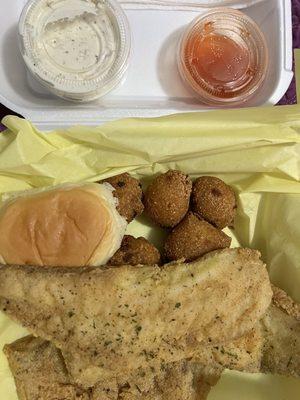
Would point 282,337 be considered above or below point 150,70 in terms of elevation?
below

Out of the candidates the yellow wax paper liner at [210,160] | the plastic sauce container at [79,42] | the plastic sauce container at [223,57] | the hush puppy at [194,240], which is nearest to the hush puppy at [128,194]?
the yellow wax paper liner at [210,160]

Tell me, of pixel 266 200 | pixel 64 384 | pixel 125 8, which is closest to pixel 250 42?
pixel 125 8

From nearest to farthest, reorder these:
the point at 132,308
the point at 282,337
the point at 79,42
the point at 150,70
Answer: the point at 132,308
the point at 282,337
the point at 79,42
the point at 150,70

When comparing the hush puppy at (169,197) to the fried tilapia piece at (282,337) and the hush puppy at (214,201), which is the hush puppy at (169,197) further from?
the fried tilapia piece at (282,337)

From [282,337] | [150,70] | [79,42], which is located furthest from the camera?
[150,70]

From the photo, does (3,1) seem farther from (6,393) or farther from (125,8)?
(6,393)

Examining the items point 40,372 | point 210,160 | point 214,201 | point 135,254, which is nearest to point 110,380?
point 40,372

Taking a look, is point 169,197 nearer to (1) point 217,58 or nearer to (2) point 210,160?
(2) point 210,160

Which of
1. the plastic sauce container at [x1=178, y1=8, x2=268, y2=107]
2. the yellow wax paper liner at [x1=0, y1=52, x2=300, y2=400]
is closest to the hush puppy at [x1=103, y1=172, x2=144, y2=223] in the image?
the yellow wax paper liner at [x1=0, y1=52, x2=300, y2=400]
